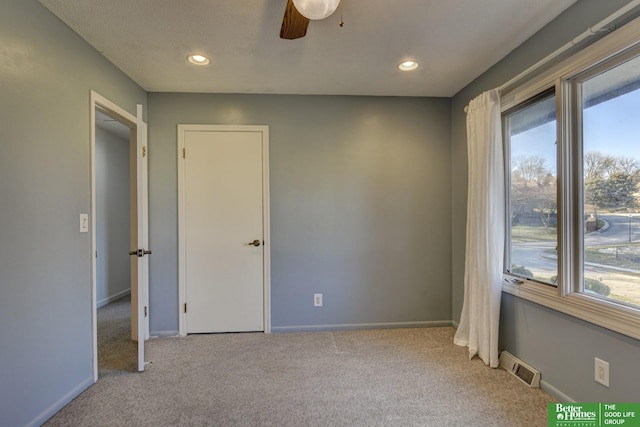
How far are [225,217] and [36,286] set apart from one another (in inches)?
58.1

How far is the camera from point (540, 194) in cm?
208

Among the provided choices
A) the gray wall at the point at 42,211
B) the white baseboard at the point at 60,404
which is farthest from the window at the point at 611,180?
the white baseboard at the point at 60,404

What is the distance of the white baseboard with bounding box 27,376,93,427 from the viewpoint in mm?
1645

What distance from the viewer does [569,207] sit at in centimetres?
179

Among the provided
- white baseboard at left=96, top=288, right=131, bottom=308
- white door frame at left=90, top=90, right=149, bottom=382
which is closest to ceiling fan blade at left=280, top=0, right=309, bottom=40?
white door frame at left=90, top=90, right=149, bottom=382

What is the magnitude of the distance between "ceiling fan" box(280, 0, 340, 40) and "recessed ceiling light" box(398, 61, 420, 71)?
1.11m

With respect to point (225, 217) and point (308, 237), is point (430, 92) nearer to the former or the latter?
point (308, 237)

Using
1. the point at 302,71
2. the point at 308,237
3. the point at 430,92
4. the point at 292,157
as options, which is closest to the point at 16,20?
the point at 302,71

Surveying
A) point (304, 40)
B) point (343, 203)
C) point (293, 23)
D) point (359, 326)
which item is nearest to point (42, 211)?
point (293, 23)

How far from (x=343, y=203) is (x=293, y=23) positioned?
1788 mm

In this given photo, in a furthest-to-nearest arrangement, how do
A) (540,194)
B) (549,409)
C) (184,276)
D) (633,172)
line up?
(184,276), (540,194), (549,409), (633,172)

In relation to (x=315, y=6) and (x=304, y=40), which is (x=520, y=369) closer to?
(x=315, y=6)

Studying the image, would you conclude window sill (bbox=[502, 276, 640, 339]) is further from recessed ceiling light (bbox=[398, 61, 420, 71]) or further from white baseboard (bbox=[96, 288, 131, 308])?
white baseboard (bbox=[96, 288, 131, 308])

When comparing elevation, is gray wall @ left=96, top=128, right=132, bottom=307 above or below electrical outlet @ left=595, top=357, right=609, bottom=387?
above
